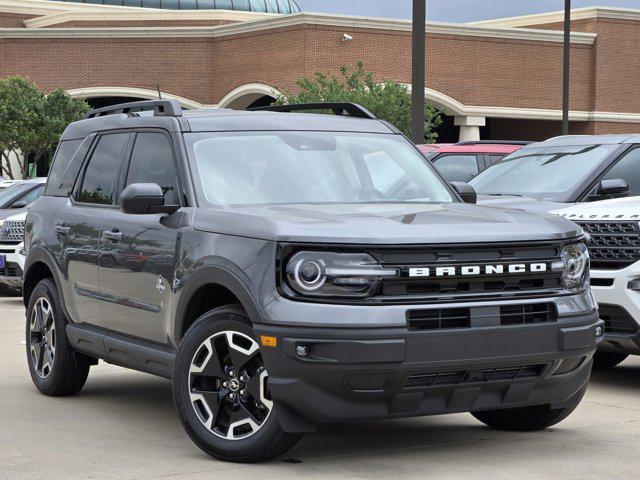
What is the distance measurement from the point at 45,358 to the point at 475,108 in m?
50.9

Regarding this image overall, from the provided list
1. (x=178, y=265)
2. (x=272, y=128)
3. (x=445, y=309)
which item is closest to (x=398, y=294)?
(x=445, y=309)

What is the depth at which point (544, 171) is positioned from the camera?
11.4 m

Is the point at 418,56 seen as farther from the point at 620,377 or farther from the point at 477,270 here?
the point at 477,270

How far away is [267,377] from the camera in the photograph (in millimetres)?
6211

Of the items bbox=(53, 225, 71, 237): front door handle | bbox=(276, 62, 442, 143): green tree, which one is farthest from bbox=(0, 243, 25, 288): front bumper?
bbox=(276, 62, 442, 143): green tree

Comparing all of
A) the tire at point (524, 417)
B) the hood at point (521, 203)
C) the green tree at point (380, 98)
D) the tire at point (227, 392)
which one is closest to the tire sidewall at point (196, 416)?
the tire at point (227, 392)

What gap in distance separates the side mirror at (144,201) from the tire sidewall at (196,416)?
0.81 metres

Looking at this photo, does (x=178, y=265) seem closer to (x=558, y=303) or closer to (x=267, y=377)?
(x=267, y=377)

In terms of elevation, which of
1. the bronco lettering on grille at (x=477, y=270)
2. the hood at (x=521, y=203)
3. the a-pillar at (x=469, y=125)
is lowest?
the a-pillar at (x=469, y=125)

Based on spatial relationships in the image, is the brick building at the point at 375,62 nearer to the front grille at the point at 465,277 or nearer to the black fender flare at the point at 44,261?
the black fender flare at the point at 44,261

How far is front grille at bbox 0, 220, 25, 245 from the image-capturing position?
1692 centimetres

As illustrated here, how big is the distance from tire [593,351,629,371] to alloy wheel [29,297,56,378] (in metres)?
4.35

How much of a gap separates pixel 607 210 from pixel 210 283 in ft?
12.5

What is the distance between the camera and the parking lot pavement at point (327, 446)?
628 centimetres
